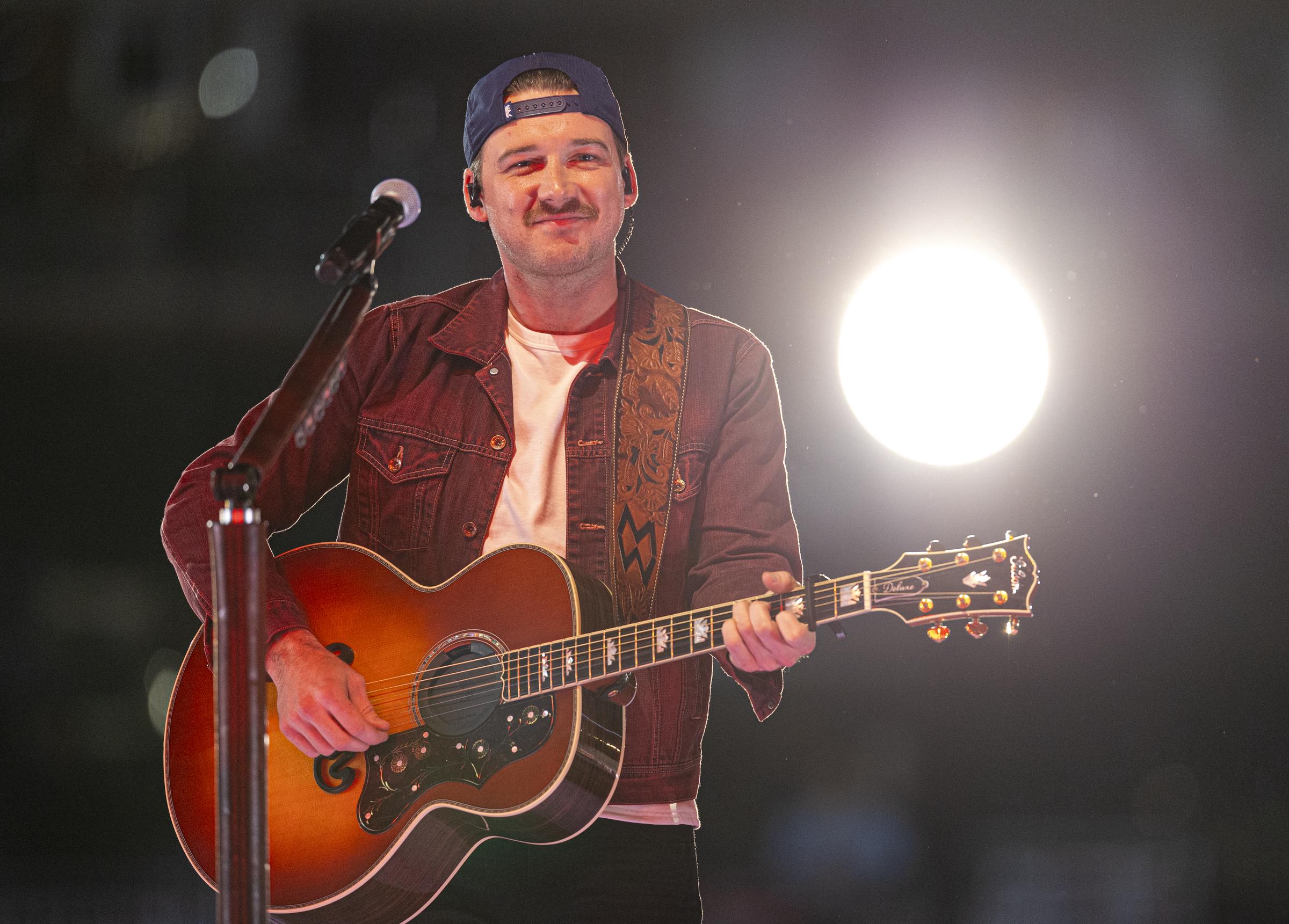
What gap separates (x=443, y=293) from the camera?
250 centimetres

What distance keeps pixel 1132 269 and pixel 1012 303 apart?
0.30 m

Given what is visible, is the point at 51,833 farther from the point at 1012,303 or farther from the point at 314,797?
the point at 1012,303

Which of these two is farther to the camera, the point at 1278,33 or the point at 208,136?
the point at 208,136

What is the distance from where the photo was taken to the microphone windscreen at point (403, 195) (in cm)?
156

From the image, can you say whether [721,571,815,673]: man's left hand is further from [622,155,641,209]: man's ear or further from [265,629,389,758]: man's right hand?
[622,155,641,209]: man's ear

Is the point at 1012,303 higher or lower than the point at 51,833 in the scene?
higher

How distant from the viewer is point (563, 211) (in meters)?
2.24

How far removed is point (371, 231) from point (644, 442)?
93 cm

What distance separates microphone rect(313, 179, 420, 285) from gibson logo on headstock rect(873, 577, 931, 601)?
0.94m

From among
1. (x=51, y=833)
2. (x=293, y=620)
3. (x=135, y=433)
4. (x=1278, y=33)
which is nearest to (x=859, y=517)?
(x=293, y=620)

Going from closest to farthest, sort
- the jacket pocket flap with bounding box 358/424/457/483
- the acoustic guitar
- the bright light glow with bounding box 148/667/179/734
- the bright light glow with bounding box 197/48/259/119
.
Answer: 1. the acoustic guitar
2. the jacket pocket flap with bounding box 358/424/457/483
3. the bright light glow with bounding box 148/667/179/734
4. the bright light glow with bounding box 197/48/259/119

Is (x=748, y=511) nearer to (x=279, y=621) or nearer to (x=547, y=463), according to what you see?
(x=547, y=463)

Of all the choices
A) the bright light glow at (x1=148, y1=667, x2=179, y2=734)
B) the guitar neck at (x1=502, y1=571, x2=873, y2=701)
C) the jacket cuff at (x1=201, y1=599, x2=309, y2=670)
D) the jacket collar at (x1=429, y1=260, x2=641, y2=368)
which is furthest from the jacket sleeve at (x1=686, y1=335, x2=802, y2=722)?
the bright light glow at (x1=148, y1=667, x2=179, y2=734)

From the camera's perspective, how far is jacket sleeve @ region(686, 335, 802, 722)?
82.9 inches
